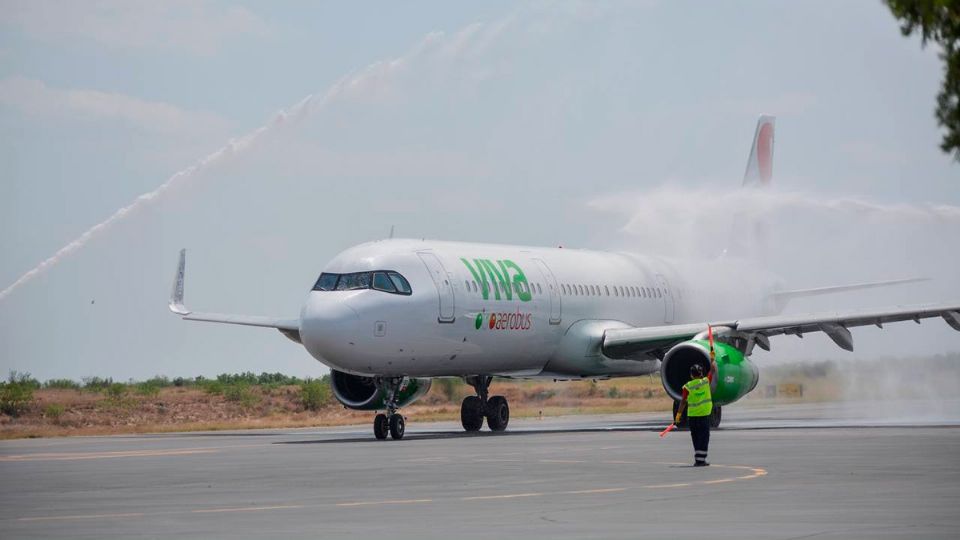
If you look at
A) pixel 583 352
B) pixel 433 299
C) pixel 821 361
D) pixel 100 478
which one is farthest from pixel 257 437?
pixel 821 361

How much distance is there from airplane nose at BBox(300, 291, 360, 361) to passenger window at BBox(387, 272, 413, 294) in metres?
1.25

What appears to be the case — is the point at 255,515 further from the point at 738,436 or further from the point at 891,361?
the point at 891,361

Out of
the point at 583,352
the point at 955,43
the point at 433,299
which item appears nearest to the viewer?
the point at 955,43

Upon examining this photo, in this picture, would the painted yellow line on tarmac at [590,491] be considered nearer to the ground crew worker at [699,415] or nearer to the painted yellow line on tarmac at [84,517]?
the ground crew worker at [699,415]

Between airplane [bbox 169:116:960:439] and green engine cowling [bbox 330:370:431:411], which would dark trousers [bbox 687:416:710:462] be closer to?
airplane [bbox 169:116:960:439]

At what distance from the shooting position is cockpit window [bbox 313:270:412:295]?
33875 millimetres

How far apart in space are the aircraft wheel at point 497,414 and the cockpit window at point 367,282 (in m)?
5.64

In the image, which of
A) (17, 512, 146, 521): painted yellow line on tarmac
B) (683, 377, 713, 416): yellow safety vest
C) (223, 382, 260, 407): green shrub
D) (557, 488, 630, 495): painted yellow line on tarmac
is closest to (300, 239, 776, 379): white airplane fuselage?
(683, 377, 713, 416): yellow safety vest

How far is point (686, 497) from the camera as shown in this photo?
680 inches

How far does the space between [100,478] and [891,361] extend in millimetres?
31933

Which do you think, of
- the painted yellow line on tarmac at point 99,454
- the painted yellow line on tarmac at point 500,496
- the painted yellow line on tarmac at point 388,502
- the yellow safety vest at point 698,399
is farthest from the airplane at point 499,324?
the painted yellow line on tarmac at point 388,502

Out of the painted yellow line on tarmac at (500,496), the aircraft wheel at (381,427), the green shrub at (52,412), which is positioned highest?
the green shrub at (52,412)

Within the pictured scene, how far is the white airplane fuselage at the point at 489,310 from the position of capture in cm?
3328

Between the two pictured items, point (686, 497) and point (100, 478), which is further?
point (100, 478)
